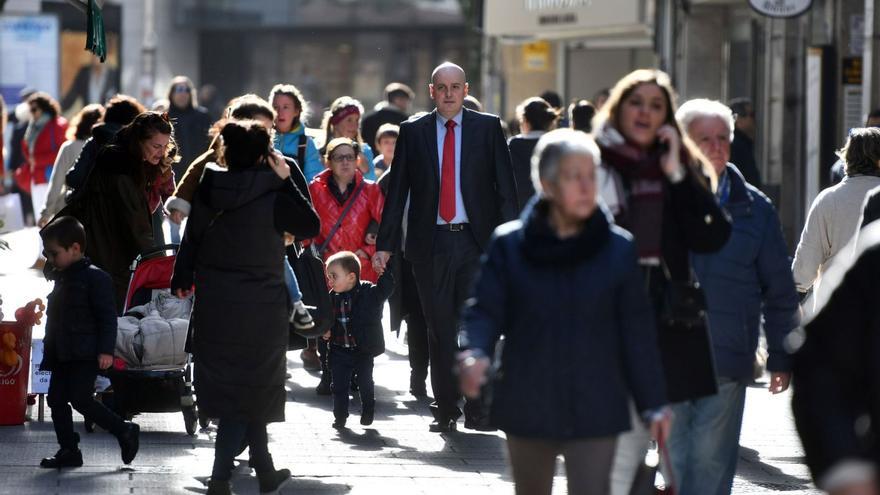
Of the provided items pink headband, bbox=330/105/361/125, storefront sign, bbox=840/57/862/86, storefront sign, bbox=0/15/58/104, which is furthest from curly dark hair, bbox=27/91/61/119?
storefront sign, bbox=0/15/58/104

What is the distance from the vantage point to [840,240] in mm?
9492

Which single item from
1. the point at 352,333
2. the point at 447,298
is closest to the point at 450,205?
the point at 447,298

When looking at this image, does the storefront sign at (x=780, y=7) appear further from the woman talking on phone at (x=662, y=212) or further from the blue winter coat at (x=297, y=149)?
the woman talking on phone at (x=662, y=212)

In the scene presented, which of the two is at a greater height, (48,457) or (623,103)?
(623,103)

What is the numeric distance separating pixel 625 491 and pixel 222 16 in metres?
46.8

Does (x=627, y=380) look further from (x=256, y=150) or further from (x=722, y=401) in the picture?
(x=256, y=150)

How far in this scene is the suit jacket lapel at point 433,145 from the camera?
10.0 m

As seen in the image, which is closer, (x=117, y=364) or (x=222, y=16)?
(x=117, y=364)

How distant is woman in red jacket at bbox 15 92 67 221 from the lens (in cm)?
2148

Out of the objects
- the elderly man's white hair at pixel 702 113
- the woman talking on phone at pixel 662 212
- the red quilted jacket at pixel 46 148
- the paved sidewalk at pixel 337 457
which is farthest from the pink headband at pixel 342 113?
the red quilted jacket at pixel 46 148

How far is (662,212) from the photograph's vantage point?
603 cm

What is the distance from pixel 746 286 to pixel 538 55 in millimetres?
25810

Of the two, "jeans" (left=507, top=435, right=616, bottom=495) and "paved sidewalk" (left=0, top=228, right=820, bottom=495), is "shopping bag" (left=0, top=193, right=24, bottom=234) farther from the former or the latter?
"jeans" (left=507, top=435, right=616, bottom=495)

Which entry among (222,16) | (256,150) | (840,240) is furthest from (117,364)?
(222,16)
